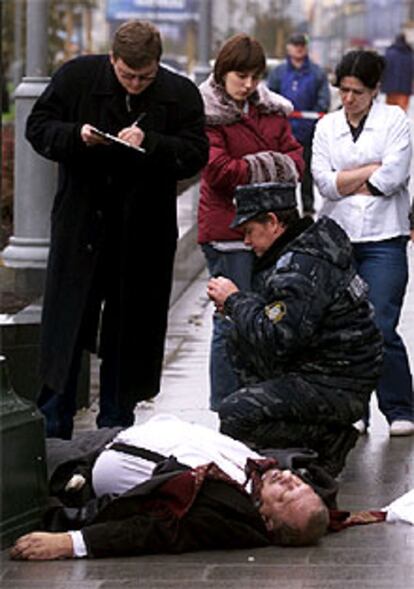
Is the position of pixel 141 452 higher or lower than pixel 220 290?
lower

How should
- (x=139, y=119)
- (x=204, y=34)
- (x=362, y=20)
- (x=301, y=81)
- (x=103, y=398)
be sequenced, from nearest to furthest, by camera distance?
(x=139, y=119) → (x=103, y=398) → (x=301, y=81) → (x=204, y=34) → (x=362, y=20)

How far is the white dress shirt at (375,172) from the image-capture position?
9.24 metres

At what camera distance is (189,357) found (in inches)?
473

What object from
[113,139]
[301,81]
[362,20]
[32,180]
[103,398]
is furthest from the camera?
[362,20]

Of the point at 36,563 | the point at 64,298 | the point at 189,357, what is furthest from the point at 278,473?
the point at 189,357

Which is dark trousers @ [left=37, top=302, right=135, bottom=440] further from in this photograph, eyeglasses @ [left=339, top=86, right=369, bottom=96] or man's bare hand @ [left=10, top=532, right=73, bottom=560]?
man's bare hand @ [left=10, top=532, right=73, bottom=560]

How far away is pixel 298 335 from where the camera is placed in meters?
7.91

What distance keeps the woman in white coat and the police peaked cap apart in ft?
3.74

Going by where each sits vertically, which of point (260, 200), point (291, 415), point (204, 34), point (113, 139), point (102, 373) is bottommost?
point (204, 34)

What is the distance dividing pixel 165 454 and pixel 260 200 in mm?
1260

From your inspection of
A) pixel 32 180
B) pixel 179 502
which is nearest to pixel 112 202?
pixel 179 502

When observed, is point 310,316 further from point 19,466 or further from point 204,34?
point 204,34

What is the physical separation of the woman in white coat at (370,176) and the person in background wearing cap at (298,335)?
109 centimetres

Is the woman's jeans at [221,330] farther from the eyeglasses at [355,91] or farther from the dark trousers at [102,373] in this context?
the eyeglasses at [355,91]
